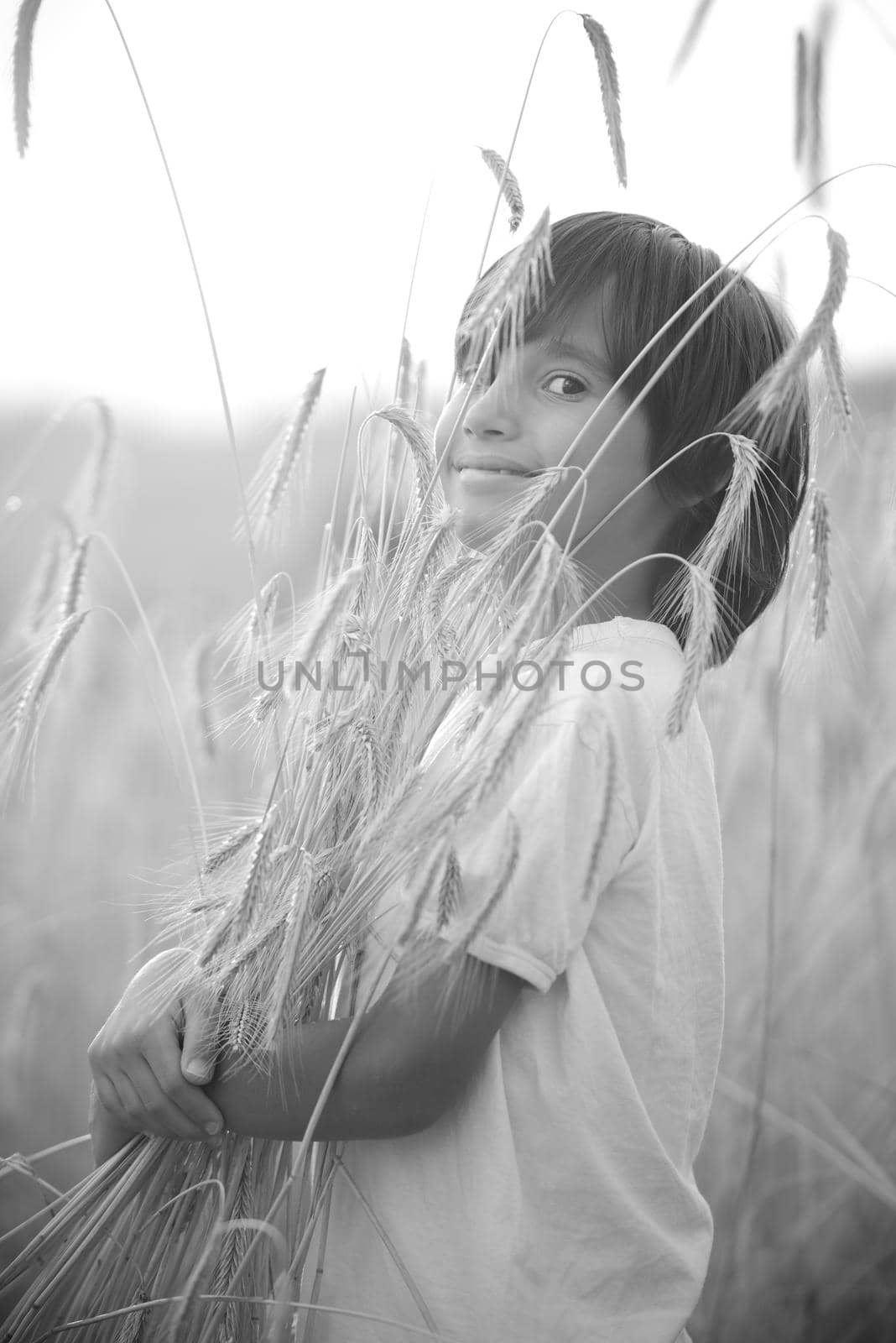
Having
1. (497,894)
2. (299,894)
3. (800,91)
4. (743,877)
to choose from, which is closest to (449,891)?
(497,894)

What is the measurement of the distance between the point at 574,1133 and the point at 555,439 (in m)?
0.47

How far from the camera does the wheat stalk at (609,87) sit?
0.71 m

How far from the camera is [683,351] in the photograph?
0.85 metres

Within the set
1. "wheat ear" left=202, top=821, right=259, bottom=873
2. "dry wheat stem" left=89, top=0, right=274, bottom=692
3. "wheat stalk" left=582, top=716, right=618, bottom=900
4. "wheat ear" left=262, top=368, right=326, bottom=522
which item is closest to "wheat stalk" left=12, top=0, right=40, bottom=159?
"dry wheat stem" left=89, top=0, right=274, bottom=692

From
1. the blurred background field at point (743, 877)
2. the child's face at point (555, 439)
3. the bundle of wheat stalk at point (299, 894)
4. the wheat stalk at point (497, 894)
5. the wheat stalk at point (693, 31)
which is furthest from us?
the blurred background field at point (743, 877)

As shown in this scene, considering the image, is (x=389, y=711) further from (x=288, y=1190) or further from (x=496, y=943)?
(x=288, y=1190)

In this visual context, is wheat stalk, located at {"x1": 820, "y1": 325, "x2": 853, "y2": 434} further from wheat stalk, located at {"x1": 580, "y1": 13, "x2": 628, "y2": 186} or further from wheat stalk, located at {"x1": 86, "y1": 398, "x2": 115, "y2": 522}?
wheat stalk, located at {"x1": 86, "y1": 398, "x2": 115, "y2": 522}

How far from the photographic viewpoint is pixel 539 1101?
2.24ft

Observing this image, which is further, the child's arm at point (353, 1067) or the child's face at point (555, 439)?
the child's face at point (555, 439)

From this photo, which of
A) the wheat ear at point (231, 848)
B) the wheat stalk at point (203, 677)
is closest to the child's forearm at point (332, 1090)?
the wheat ear at point (231, 848)

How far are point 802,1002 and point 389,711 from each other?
1.05 m

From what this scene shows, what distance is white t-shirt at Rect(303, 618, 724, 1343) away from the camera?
67 centimetres

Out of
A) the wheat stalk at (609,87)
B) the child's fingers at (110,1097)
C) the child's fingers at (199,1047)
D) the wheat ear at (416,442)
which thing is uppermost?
the wheat stalk at (609,87)

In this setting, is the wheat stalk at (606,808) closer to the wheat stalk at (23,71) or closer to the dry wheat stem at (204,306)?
the dry wheat stem at (204,306)
